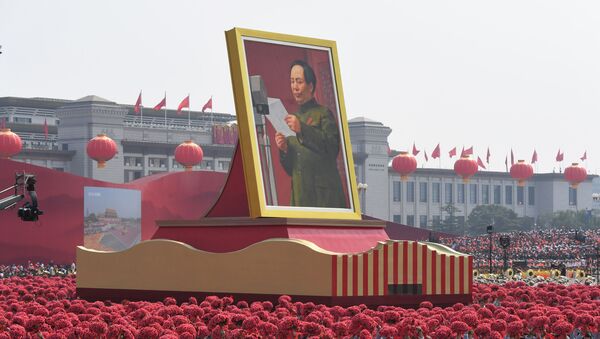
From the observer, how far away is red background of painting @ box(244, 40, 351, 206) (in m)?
34.3

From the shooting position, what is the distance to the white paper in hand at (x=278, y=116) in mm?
34531

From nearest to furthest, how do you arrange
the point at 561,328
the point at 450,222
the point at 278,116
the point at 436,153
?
1. the point at 561,328
2. the point at 278,116
3. the point at 436,153
4. the point at 450,222

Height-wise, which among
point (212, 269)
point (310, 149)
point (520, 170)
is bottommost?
point (212, 269)

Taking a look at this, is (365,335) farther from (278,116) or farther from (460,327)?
(278,116)

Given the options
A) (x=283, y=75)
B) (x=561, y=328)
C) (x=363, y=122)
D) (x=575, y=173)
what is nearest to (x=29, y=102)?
(x=363, y=122)

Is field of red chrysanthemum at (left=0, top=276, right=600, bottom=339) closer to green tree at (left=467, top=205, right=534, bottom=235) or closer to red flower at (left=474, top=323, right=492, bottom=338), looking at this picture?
red flower at (left=474, top=323, right=492, bottom=338)

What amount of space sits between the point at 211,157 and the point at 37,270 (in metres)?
62.7

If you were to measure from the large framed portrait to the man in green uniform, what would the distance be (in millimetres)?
29

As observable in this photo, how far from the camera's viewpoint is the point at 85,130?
105m

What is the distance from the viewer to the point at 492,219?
5709 inches

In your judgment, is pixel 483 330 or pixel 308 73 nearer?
pixel 483 330

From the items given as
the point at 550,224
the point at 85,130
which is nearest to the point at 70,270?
the point at 85,130

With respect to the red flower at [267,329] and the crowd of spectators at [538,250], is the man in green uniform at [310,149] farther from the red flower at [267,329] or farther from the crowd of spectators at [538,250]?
the crowd of spectators at [538,250]

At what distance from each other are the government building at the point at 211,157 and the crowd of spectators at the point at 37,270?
110 ft
